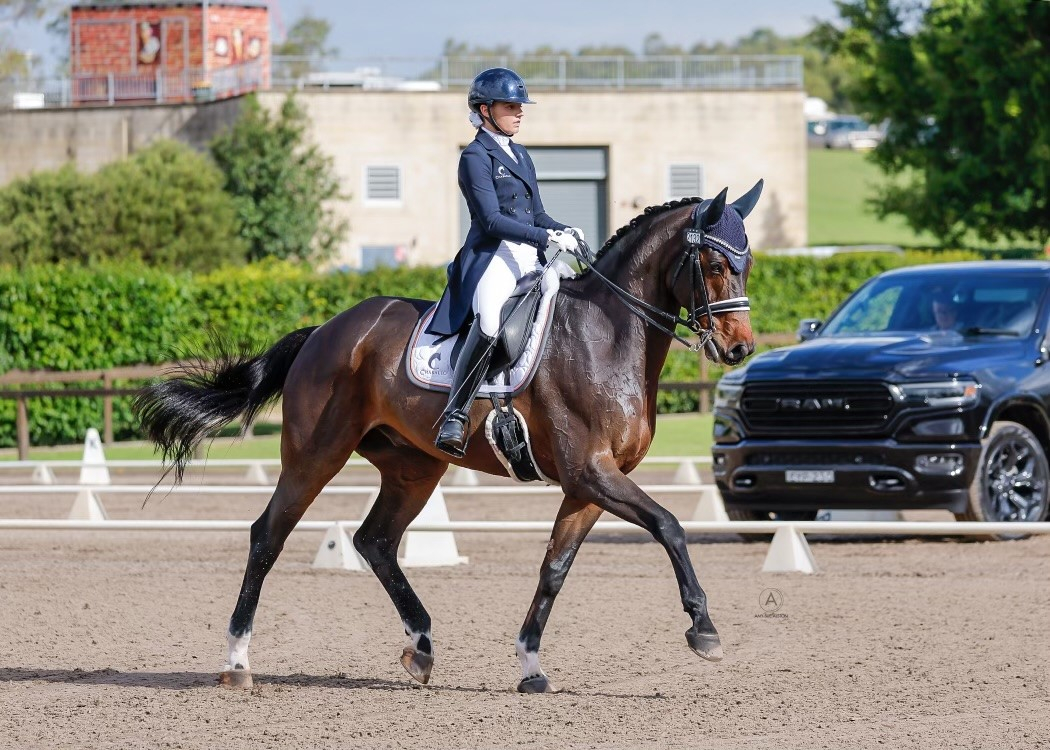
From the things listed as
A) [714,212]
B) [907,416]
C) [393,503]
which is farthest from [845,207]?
[714,212]

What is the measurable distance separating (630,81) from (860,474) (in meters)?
36.0

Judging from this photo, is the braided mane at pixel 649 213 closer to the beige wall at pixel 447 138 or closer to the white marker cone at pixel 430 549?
the white marker cone at pixel 430 549

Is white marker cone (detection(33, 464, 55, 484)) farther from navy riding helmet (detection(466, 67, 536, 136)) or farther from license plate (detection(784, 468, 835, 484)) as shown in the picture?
navy riding helmet (detection(466, 67, 536, 136))

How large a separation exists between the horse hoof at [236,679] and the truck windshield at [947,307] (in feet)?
24.2

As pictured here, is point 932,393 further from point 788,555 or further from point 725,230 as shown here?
point 725,230

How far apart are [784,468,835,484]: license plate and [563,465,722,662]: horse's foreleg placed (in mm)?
5517

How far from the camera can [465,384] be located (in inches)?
291

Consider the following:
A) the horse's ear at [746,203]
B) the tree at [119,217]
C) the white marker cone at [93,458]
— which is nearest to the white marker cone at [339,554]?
the horse's ear at [746,203]

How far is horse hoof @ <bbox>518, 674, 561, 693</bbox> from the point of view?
7.30m

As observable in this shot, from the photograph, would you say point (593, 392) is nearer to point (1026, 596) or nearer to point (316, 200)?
point (1026, 596)

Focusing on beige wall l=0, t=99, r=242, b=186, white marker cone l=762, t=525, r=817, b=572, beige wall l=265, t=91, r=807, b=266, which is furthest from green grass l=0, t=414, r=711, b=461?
beige wall l=0, t=99, r=242, b=186

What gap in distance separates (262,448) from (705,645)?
687 inches

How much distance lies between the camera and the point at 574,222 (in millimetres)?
47219

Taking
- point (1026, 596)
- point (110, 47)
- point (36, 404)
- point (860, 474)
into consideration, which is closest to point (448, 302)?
point (1026, 596)
